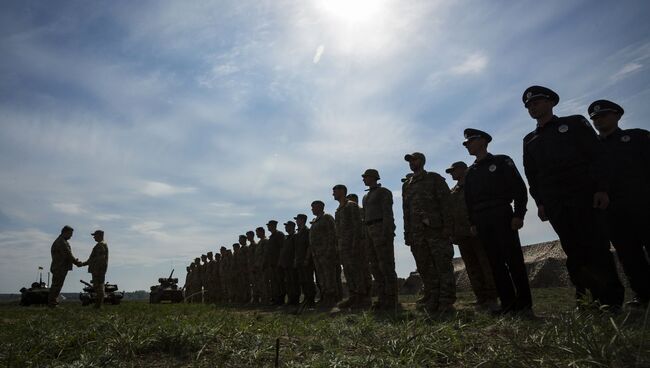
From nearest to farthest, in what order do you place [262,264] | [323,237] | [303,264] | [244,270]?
[323,237], [303,264], [262,264], [244,270]

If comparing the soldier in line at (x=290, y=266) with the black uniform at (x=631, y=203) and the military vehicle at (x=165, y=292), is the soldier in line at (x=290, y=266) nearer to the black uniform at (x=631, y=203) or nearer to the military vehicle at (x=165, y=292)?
the black uniform at (x=631, y=203)

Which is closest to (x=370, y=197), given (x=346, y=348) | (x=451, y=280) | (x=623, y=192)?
(x=451, y=280)

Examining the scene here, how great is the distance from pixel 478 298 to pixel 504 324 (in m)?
4.01

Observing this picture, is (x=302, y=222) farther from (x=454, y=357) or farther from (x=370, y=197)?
(x=454, y=357)

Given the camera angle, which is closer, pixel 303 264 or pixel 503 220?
pixel 503 220

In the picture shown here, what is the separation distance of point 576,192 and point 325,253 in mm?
6148

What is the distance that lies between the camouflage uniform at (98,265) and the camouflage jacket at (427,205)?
886cm

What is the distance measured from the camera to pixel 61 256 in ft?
35.7

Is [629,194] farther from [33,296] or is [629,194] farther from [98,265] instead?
[33,296]

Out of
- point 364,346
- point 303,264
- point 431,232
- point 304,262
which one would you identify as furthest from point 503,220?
point 303,264

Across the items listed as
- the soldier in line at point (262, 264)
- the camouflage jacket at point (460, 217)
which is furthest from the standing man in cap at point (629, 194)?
the soldier in line at point (262, 264)

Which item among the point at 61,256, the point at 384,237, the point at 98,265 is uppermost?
the point at 61,256

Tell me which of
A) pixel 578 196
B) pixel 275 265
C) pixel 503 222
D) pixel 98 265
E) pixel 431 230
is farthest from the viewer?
pixel 275 265

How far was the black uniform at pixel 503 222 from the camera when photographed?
4.48 meters
